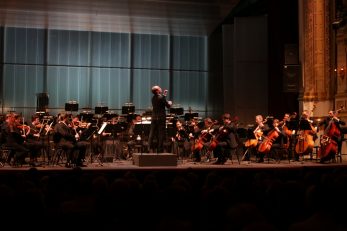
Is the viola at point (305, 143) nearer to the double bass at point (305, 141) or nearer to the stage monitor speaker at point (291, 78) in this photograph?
the double bass at point (305, 141)

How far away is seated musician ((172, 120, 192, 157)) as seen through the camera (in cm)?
1567

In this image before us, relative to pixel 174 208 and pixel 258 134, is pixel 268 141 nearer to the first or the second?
pixel 258 134

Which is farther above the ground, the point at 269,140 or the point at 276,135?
the point at 276,135

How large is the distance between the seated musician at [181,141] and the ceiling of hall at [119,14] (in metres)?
5.44

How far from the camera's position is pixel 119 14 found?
2033 cm

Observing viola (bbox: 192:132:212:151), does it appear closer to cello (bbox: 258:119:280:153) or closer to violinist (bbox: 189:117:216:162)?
violinist (bbox: 189:117:216:162)

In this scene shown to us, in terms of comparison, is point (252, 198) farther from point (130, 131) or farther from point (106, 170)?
point (130, 131)

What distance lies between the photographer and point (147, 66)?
24.3 metres

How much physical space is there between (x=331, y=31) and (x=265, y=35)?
233 inches

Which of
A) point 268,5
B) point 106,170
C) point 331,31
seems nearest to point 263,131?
point 331,31

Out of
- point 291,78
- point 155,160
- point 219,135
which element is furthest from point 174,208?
point 291,78

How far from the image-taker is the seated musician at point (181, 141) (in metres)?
15.7

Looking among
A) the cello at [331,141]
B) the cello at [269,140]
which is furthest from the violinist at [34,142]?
the cello at [331,141]

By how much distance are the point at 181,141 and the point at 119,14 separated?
22.1ft
